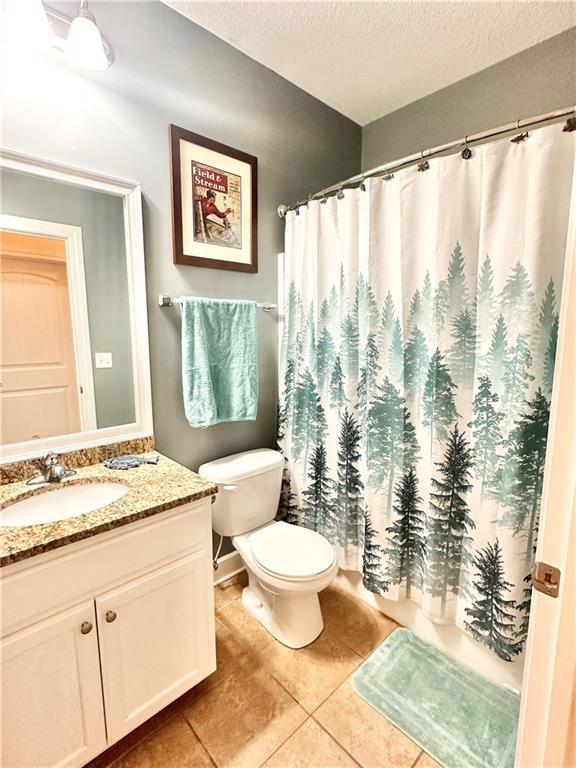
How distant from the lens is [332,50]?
164 cm

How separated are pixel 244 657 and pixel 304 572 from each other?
0.48m

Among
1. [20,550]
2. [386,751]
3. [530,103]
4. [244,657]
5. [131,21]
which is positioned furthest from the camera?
[530,103]

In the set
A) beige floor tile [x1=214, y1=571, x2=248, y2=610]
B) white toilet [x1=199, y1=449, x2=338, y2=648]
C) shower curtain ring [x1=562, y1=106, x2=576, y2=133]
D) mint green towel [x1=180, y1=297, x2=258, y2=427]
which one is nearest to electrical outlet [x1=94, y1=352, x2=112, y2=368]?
mint green towel [x1=180, y1=297, x2=258, y2=427]

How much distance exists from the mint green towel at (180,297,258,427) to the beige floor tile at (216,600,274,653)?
3.09ft

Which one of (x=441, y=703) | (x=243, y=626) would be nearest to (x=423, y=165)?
(x=441, y=703)

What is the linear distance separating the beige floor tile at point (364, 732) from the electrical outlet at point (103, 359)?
60.5 inches

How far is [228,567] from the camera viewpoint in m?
1.97

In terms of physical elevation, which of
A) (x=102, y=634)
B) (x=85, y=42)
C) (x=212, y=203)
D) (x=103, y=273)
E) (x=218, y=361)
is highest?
(x=85, y=42)

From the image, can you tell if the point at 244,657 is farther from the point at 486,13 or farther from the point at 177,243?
the point at 486,13

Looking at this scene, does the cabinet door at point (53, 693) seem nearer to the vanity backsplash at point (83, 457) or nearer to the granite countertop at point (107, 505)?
the granite countertop at point (107, 505)

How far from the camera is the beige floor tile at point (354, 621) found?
1601mm

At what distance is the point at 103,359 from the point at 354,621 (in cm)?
166

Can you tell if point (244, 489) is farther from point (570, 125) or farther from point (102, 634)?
point (570, 125)

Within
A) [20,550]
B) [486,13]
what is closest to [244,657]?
[20,550]
